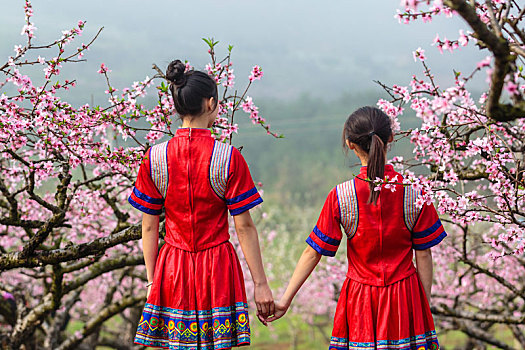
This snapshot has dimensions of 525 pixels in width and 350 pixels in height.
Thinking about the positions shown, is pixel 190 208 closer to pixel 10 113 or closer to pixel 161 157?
pixel 161 157

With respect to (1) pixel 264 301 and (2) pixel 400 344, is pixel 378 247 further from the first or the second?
(1) pixel 264 301

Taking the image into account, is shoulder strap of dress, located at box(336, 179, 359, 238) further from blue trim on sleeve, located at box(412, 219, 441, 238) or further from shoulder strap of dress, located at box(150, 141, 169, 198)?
shoulder strap of dress, located at box(150, 141, 169, 198)

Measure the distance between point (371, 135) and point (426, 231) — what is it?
52cm

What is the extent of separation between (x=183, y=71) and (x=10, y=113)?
5.32 feet

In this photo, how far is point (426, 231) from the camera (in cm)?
258

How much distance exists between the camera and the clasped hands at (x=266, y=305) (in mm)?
2574

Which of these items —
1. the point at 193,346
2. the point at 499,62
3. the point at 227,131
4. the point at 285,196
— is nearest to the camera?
the point at 499,62

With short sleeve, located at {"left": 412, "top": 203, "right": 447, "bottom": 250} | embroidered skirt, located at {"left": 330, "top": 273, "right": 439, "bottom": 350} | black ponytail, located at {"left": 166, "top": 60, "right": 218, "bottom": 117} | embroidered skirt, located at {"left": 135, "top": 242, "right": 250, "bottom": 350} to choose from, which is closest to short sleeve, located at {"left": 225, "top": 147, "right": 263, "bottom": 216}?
embroidered skirt, located at {"left": 135, "top": 242, "right": 250, "bottom": 350}

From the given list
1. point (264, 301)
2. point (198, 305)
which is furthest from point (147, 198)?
point (264, 301)

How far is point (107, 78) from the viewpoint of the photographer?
12.7 feet

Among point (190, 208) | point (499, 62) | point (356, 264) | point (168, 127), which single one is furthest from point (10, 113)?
point (499, 62)

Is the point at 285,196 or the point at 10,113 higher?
the point at 285,196

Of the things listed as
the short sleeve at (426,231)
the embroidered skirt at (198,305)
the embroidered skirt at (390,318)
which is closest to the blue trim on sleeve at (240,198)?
the embroidered skirt at (198,305)

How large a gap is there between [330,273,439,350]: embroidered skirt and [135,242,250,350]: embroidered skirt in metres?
0.50
